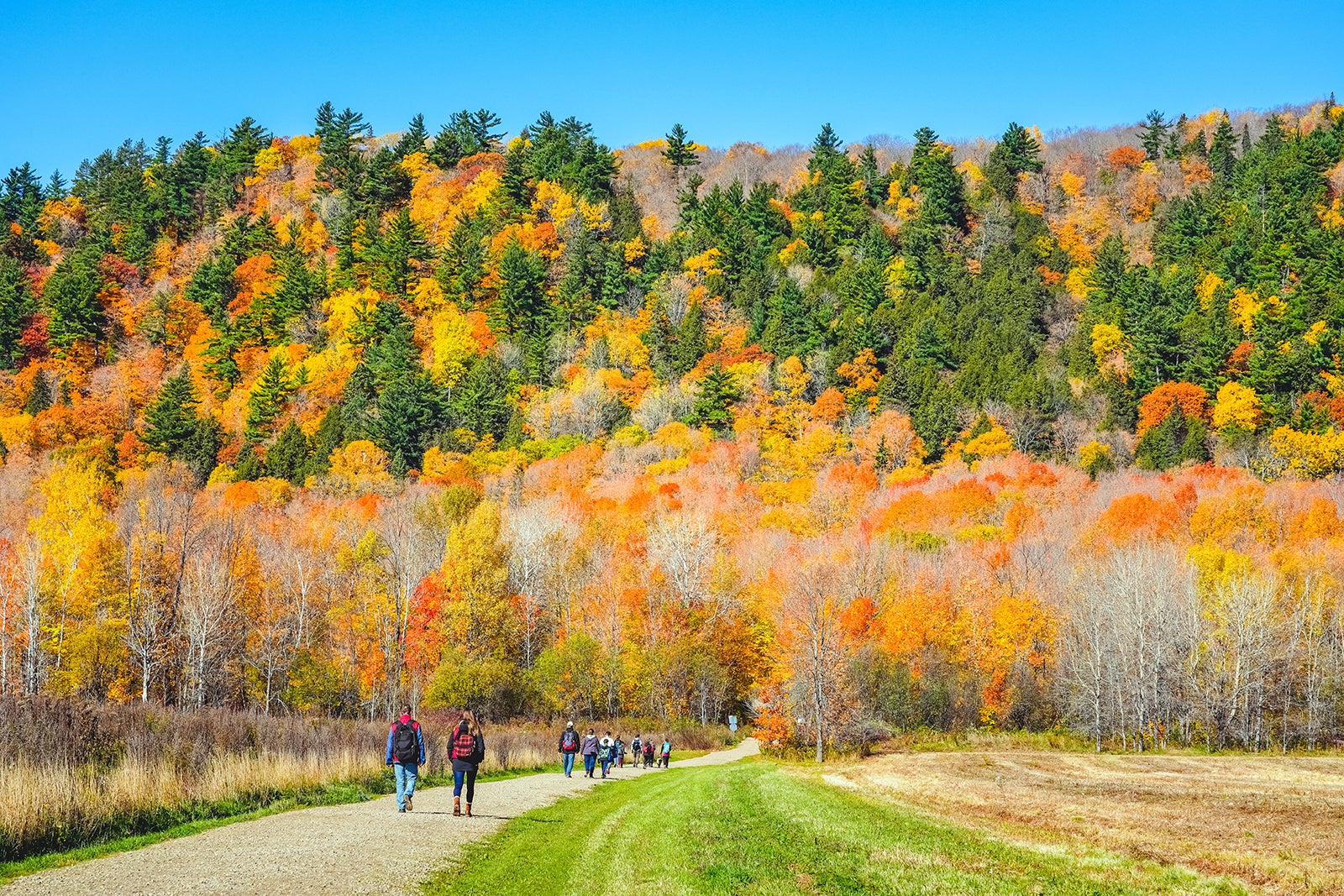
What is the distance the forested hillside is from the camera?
55.9 meters

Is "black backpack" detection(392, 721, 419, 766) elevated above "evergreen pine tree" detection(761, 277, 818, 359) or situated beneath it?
situated beneath

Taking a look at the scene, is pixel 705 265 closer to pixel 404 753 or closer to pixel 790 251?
pixel 790 251

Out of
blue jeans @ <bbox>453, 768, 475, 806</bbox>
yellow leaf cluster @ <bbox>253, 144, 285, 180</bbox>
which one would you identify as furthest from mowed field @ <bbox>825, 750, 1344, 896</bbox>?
yellow leaf cluster @ <bbox>253, 144, 285, 180</bbox>

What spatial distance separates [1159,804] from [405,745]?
18.4 m

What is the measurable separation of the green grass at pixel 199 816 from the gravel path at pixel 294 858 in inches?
16.5

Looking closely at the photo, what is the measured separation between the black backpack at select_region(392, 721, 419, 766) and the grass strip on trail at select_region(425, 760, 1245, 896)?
7.17ft

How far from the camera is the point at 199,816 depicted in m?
16.1

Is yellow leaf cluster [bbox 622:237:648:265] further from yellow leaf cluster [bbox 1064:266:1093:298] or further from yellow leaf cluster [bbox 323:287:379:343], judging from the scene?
yellow leaf cluster [bbox 1064:266:1093:298]

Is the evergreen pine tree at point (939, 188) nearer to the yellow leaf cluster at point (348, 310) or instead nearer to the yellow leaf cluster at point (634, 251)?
the yellow leaf cluster at point (634, 251)

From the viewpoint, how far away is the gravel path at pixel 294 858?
1035 centimetres

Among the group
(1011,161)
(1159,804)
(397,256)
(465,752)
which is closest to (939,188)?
(1011,161)

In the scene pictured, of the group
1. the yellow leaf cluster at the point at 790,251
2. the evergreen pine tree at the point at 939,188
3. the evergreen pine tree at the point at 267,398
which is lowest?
the evergreen pine tree at the point at 267,398

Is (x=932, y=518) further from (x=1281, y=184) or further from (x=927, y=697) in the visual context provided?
(x=1281, y=184)

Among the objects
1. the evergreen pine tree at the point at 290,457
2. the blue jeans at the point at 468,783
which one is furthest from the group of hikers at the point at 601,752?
the evergreen pine tree at the point at 290,457
